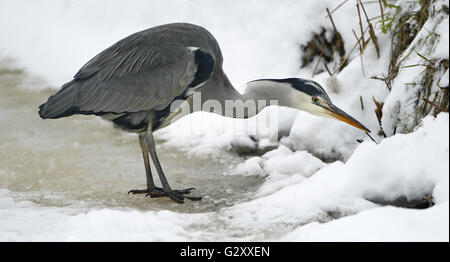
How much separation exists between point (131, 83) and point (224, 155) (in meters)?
1.26

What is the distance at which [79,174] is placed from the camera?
16.4 feet

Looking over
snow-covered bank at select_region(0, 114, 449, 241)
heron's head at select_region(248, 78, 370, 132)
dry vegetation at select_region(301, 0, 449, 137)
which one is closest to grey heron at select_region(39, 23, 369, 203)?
heron's head at select_region(248, 78, 370, 132)

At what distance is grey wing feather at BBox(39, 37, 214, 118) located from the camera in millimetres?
4473

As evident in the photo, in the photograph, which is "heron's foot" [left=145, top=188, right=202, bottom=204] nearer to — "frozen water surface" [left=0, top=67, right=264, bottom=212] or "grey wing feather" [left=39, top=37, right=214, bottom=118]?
"frozen water surface" [left=0, top=67, right=264, bottom=212]

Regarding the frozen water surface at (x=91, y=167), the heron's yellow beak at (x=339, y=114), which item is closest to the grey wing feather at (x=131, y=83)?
the frozen water surface at (x=91, y=167)

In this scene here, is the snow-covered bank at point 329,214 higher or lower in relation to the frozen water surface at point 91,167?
lower

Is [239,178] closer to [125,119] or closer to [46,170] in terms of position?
[125,119]

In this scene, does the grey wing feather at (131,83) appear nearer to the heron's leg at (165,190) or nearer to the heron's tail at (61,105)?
the heron's tail at (61,105)

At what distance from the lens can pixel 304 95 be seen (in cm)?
461

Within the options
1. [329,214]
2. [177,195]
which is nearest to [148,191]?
[177,195]

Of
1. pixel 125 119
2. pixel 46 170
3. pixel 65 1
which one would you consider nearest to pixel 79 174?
pixel 46 170

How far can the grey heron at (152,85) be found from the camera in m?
4.48
